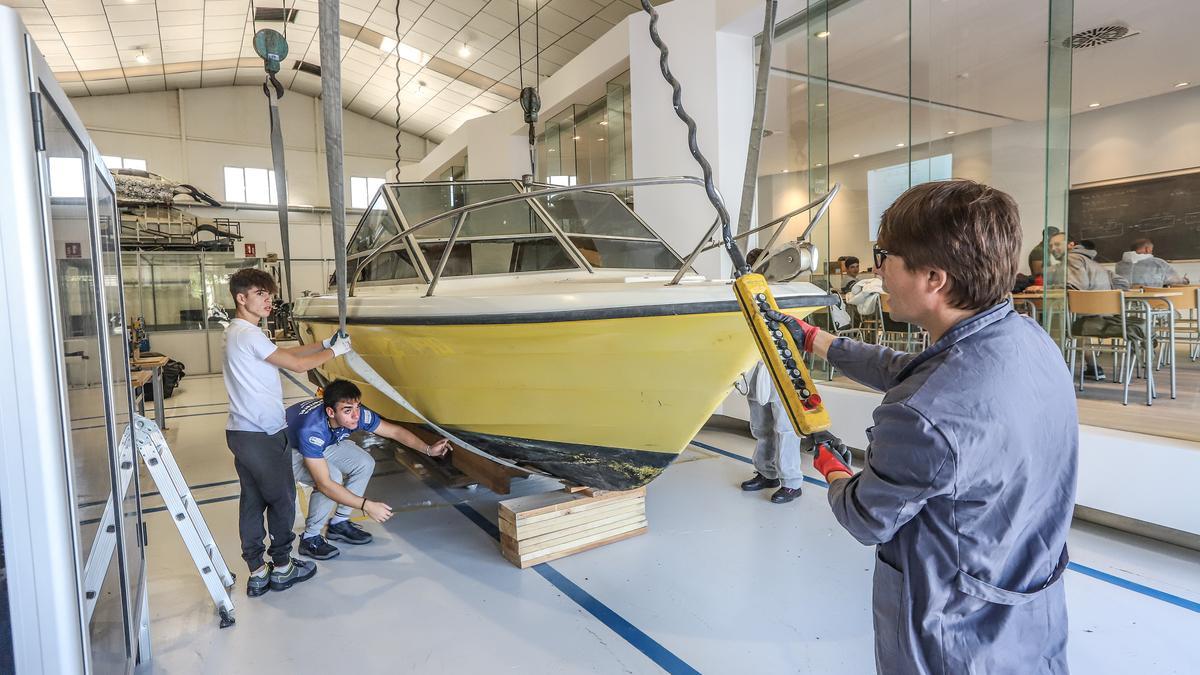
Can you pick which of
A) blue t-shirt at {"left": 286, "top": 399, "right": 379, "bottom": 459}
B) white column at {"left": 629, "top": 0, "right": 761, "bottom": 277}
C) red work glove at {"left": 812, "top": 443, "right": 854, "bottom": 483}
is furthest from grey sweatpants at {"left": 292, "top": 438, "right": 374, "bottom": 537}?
white column at {"left": 629, "top": 0, "right": 761, "bottom": 277}

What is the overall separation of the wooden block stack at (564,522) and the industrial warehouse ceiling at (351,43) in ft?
21.1

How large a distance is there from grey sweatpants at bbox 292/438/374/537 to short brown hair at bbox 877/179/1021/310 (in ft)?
8.16

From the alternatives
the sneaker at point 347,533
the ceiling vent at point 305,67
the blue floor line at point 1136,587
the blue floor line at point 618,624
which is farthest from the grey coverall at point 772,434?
the ceiling vent at point 305,67

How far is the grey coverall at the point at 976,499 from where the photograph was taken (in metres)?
0.82

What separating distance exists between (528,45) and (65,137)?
31.4 feet

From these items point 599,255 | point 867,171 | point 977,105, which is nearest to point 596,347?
point 599,255

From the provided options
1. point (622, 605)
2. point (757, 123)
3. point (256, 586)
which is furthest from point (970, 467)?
point (256, 586)

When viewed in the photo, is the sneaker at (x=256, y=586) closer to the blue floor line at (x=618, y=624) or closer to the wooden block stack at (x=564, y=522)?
the wooden block stack at (x=564, y=522)

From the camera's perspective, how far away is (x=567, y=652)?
198 cm

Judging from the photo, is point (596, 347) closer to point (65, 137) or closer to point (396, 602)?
point (396, 602)

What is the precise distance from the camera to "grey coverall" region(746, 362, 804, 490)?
3352 mm

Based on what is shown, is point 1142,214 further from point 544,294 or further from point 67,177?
point 67,177

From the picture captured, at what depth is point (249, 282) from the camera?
249 centimetres

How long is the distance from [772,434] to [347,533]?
7.32 feet
